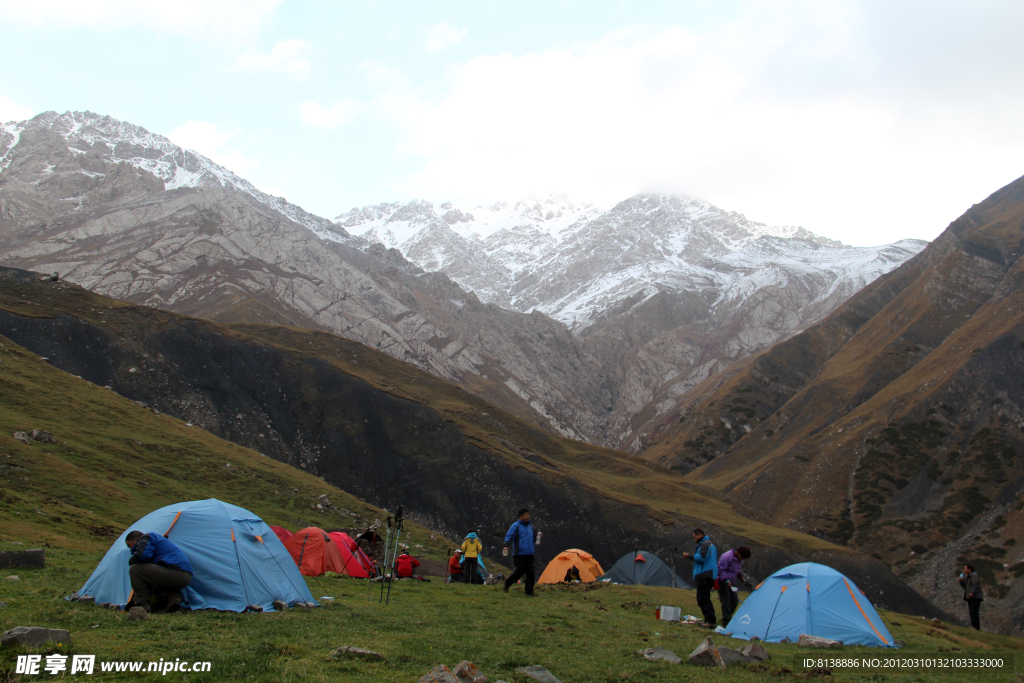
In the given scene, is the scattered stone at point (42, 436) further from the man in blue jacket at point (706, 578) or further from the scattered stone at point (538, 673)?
the scattered stone at point (538, 673)

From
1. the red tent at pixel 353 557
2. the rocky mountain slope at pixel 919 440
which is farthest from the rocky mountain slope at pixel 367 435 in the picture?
the red tent at pixel 353 557

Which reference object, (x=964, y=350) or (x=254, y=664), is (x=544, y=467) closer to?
(x=254, y=664)

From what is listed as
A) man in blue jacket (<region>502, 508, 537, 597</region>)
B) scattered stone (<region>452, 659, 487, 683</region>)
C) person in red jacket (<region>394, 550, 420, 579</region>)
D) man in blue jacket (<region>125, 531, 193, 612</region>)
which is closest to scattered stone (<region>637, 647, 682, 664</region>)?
scattered stone (<region>452, 659, 487, 683</region>)

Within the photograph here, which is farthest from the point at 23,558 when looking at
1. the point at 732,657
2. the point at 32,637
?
the point at 732,657

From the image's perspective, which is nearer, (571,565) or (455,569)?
(455,569)

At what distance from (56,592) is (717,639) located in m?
17.7

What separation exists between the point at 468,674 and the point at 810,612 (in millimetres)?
15208

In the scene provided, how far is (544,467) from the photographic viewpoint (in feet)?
305

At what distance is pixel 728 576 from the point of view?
71.2 ft

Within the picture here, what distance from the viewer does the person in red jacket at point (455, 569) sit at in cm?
3139

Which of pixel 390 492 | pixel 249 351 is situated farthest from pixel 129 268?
pixel 390 492

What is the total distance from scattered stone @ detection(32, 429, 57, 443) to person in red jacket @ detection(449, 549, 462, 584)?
25.4 meters

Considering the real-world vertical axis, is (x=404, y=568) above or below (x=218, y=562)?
below

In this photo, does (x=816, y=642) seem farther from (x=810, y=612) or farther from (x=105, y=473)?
(x=105, y=473)
